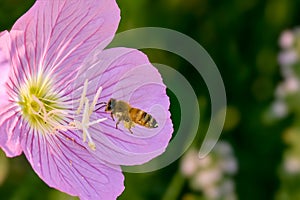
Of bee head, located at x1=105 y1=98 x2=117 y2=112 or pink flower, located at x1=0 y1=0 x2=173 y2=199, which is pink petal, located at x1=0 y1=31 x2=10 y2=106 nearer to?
pink flower, located at x1=0 y1=0 x2=173 y2=199

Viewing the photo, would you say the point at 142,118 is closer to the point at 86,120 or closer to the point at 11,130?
the point at 86,120

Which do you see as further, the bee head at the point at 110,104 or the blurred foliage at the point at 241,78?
the blurred foliage at the point at 241,78

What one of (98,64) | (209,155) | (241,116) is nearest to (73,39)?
(98,64)

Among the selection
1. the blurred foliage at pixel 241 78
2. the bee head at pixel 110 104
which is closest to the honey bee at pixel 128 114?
the bee head at pixel 110 104

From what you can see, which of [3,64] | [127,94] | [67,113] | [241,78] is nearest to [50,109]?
[67,113]

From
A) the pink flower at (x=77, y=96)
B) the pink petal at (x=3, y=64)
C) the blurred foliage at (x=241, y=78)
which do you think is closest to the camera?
the pink petal at (x=3, y=64)

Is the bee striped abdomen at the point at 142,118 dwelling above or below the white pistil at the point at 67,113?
above

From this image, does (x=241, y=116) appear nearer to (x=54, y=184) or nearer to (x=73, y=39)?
(x=73, y=39)

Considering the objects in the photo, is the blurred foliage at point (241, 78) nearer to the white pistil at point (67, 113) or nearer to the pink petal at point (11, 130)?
the white pistil at point (67, 113)
